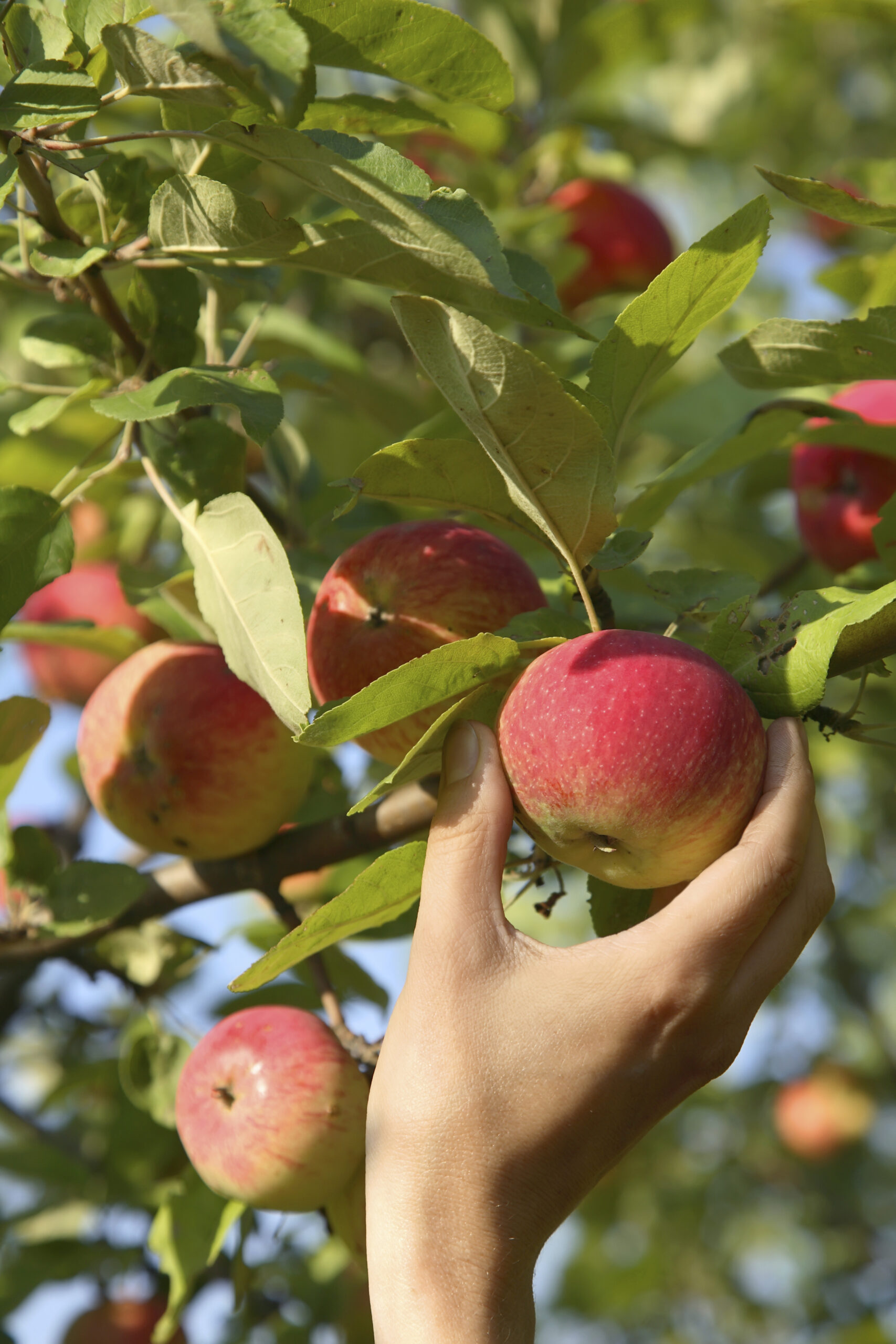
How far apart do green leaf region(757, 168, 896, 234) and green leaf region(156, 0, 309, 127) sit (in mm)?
426

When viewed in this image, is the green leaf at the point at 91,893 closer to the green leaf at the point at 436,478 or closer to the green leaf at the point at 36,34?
the green leaf at the point at 436,478

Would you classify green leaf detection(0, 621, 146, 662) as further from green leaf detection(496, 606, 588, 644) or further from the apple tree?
green leaf detection(496, 606, 588, 644)

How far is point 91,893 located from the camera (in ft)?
4.53

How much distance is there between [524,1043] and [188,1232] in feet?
2.55

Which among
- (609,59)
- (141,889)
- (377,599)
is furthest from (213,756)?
(609,59)

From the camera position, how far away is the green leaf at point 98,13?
3.17 ft

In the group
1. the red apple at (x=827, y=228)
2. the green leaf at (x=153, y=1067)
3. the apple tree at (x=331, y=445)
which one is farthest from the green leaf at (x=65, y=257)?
the red apple at (x=827, y=228)

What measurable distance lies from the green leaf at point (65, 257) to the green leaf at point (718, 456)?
0.59m

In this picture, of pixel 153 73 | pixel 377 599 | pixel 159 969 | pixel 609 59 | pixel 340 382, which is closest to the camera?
pixel 153 73

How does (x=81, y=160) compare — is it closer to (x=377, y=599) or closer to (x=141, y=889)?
(x=377, y=599)

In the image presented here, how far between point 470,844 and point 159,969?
2.81ft

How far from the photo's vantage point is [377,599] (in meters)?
1.13

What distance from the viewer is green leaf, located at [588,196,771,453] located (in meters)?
0.96

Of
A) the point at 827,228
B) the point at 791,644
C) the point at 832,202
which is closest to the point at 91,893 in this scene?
the point at 791,644
